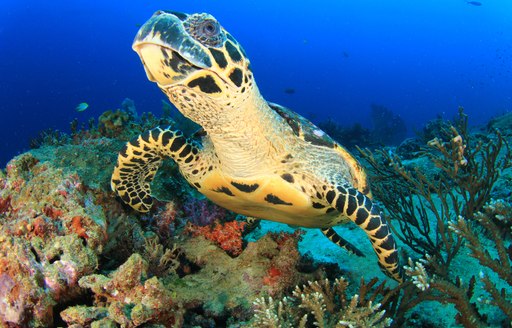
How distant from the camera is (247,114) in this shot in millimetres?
2625

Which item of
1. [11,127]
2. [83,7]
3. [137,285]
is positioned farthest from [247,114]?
[83,7]

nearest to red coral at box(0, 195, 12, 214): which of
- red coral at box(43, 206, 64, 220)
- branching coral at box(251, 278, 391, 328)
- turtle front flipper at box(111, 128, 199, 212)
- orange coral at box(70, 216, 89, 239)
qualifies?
red coral at box(43, 206, 64, 220)

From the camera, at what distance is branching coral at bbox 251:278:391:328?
198cm

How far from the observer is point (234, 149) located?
2818 mm

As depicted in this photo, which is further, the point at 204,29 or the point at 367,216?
the point at 367,216

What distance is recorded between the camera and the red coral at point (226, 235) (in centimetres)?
293

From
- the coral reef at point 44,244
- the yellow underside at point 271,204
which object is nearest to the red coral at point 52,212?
the coral reef at point 44,244

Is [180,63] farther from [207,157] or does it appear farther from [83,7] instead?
[83,7]

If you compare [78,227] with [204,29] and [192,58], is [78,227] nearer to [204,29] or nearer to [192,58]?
[192,58]

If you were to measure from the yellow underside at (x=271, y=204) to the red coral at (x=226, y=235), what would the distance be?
0.99 feet

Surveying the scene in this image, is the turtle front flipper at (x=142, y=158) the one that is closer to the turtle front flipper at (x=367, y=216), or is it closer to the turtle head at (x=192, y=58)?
the turtle head at (x=192, y=58)

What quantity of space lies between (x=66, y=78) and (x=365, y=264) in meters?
90.3

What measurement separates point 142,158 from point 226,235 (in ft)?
3.61

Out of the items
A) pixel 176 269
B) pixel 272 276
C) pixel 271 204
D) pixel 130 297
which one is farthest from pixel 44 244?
pixel 271 204
